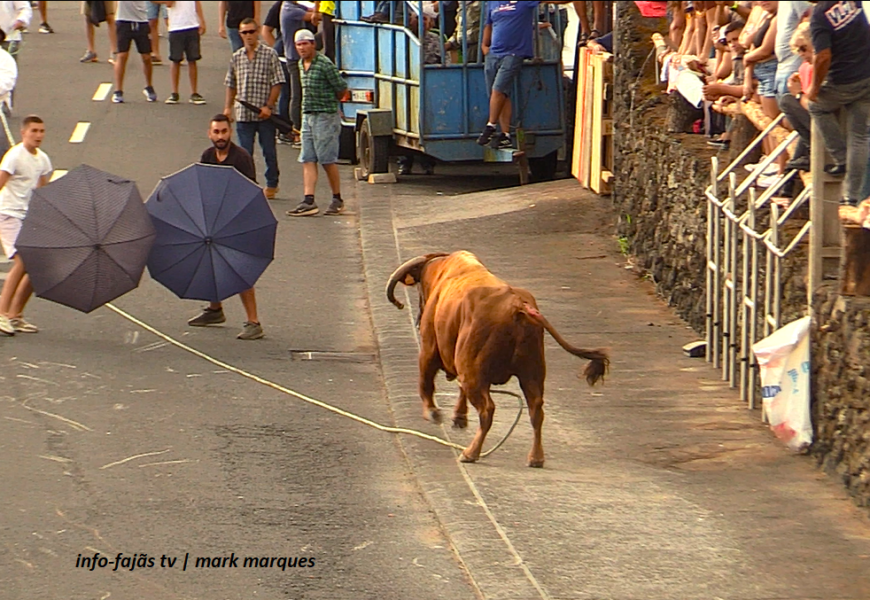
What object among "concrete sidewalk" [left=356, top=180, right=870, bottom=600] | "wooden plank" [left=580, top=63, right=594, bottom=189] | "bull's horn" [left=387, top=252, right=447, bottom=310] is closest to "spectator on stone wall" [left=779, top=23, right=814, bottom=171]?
"concrete sidewalk" [left=356, top=180, right=870, bottom=600]

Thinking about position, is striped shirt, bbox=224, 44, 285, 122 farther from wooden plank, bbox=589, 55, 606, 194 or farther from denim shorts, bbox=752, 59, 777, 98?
denim shorts, bbox=752, 59, 777, 98

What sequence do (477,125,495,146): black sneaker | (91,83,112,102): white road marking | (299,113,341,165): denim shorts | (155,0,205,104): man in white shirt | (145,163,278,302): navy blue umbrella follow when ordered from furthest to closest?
(91,83,112,102): white road marking
(155,0,205,104): man in white shirt
(477,125,495,146): black sneaker
(299,113,341,165): denim shorts
(145,163,278,302): navy blue umbrella

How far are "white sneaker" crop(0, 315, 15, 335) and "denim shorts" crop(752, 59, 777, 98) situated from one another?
244 inches

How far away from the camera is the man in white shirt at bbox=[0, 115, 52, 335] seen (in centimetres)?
1193

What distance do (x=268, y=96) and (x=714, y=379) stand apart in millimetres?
8328

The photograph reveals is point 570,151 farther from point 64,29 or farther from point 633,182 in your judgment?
point 64,29

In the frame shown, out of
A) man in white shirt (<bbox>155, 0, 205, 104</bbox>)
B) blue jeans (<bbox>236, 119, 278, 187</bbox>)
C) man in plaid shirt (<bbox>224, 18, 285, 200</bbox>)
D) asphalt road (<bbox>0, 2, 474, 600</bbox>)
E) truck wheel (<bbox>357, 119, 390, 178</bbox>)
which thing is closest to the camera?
asphalt road (<bbox>0, 2, 474, 600</bbox>)

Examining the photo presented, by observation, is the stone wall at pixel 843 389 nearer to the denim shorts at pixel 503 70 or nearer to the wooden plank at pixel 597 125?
the wooden plank at pixel 597 125

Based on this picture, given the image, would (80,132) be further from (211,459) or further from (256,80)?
(211,459)

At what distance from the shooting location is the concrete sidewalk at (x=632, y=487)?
704 centimetres

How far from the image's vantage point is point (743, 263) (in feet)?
34.8

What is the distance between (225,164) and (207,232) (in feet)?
4.62

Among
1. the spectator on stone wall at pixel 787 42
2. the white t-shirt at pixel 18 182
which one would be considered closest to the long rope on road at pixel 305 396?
the white t-shirt at pixel 18 182

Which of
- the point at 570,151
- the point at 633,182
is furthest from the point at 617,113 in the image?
the point at 570,151
